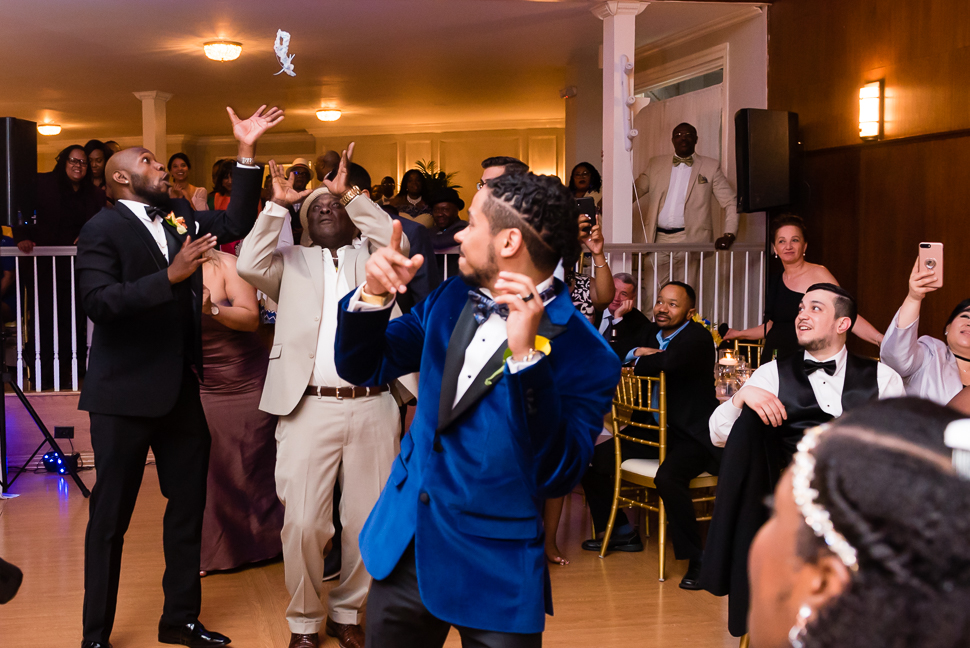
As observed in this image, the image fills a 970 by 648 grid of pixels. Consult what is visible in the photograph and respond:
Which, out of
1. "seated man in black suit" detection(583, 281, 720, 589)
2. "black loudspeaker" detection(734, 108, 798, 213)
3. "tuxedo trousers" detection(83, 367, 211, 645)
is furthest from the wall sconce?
"tuxedo trousers" detection(83, 367, 211, 645)

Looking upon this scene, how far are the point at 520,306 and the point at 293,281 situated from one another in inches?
73.0

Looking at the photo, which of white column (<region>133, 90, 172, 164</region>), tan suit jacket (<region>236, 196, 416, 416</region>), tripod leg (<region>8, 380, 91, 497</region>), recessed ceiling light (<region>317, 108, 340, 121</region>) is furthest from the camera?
recessed ceiling light (<region>317, 108, 340, 121</region>)

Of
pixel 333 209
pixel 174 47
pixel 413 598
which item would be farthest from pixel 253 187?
pixel 174 47

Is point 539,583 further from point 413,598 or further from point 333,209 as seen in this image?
point 333,209

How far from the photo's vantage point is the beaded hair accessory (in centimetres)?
73

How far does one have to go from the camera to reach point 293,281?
3127 mm

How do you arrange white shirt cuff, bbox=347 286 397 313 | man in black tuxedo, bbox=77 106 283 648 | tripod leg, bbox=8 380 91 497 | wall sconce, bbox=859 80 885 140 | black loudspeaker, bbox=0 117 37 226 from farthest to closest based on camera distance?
1. wall sconce, bbox=859 80 885 140
2. tripod leg, bbox=8 380 91 497
3. black loudspeaker, bbox=0 117 37 226
4. man in black tuxedo, bbox=77 106 283 648
5. white shirt cuff, bbox=347 286 397 313

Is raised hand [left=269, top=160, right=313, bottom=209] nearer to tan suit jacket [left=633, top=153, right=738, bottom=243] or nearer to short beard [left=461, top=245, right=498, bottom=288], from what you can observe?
short beard [left=461, top=245, right=498, bottom=288]

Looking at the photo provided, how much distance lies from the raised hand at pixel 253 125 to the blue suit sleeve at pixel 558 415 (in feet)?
5.96

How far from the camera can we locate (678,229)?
7004 mm

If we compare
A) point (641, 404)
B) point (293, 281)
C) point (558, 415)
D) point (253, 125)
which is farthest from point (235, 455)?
point (558, 415)

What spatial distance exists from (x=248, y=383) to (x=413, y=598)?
250 centimetres

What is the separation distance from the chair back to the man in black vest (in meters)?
0.92

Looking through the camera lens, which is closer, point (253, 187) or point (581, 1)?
A: point (253, 187)
